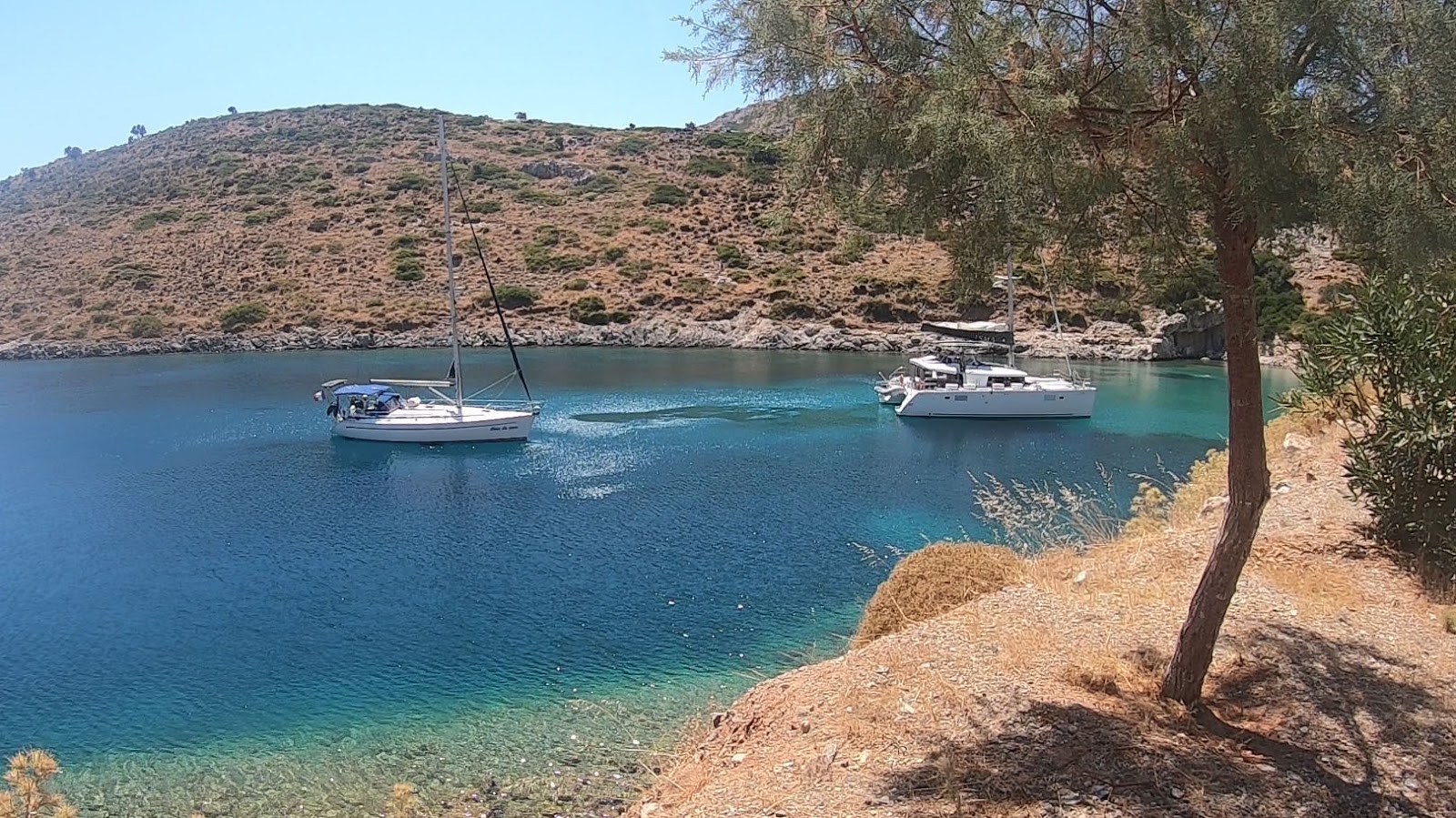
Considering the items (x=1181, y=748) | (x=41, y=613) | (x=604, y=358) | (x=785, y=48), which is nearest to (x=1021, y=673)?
(x=1181, y=748)

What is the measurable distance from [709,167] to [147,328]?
44957 mm

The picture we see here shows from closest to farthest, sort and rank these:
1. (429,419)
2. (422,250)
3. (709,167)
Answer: (429,419) < (422,250) < (709,167)

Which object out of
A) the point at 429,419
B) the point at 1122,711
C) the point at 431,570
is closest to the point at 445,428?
the point at 429,419

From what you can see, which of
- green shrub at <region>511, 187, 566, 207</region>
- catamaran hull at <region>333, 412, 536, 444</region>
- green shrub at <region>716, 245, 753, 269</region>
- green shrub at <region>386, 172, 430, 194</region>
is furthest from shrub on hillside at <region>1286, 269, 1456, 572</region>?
green shrub at <region>386, 172, 430, 194</region>

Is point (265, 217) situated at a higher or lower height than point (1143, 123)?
higher

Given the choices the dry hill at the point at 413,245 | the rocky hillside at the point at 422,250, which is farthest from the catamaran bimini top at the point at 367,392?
the dry hill at the point at 413,245

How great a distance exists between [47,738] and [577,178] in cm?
7992

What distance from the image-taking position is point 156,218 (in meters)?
79.8

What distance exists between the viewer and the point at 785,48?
598 centimetres

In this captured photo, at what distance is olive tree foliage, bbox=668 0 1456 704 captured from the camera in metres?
4.77

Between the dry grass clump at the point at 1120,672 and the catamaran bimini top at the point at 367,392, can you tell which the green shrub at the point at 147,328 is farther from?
the dry grass clump at the point at 1120,672

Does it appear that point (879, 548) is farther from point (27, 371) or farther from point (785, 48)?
point (27, 371)

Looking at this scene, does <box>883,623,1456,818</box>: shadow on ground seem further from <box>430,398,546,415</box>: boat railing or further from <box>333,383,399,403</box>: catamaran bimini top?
<box>333,383,399,403</box>: catamaran bimini top

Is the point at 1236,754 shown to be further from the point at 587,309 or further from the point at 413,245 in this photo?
the point at 413,245
